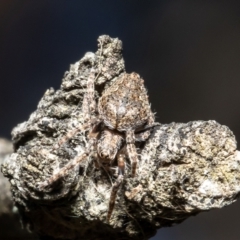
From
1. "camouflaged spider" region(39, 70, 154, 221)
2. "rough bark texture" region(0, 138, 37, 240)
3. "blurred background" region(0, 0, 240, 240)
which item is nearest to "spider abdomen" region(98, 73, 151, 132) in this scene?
"camouflaged spider" region(39, 70, 154, 221)

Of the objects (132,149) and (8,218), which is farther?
(8,218)

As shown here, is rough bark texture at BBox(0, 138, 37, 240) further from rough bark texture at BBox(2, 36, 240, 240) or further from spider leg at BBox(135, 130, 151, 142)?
spider leg at BBox(135, 130, 151, 142)

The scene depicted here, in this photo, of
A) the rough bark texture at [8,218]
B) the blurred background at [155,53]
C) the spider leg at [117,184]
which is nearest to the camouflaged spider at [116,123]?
the spider leg at [117,184]

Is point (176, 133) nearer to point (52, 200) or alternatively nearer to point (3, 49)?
point (52, 200)

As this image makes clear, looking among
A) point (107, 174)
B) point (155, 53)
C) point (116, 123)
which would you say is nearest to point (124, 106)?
point (116, 123)

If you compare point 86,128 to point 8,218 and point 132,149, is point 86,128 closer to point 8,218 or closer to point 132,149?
point 132,149

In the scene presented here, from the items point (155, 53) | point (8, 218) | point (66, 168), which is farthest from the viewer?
point (155, 53)

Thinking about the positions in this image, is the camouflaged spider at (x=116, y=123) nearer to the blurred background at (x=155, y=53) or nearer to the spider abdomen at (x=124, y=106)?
the spider abdomen at (x=124, y=106)
